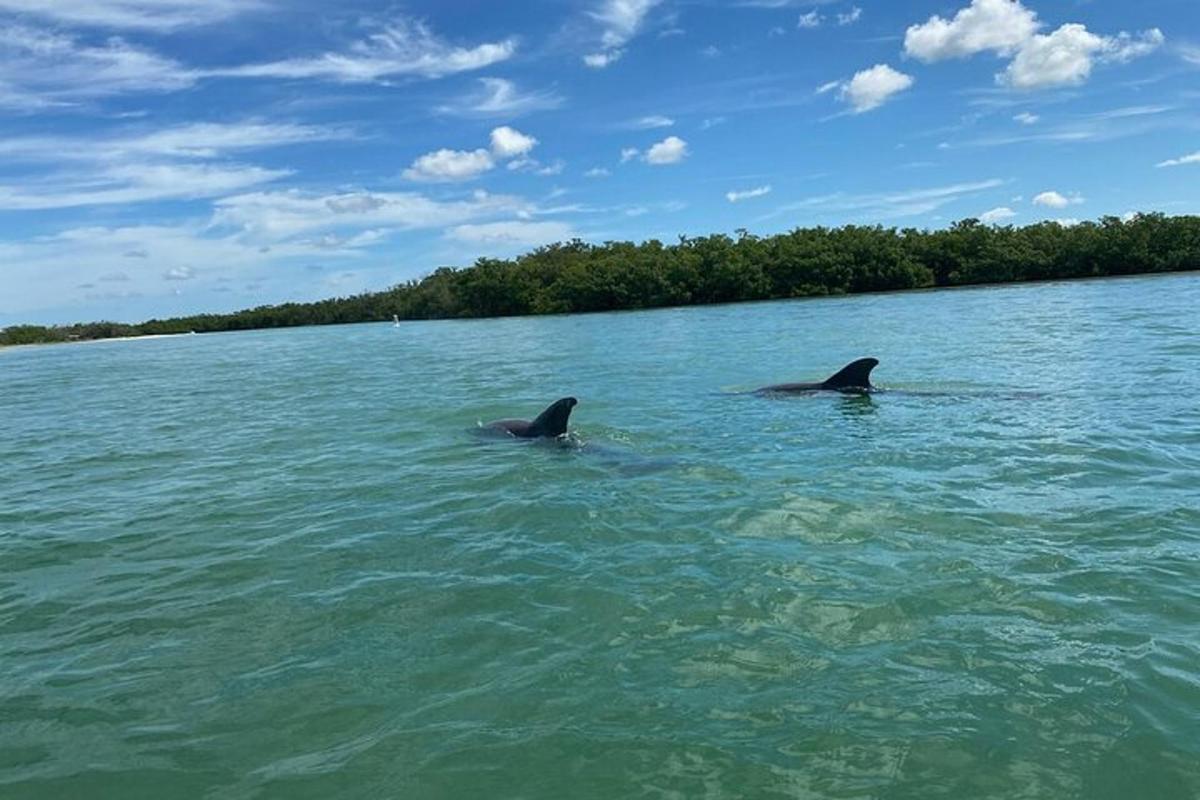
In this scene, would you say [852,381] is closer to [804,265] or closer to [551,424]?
[551,424]

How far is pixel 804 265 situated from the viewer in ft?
320

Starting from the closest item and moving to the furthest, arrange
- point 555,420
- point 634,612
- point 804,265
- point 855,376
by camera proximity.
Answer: point 634,612
point 555,420
point 855,376
point 804,265

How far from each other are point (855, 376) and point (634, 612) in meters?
12.1

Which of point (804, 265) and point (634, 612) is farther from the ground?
point (804, 265)

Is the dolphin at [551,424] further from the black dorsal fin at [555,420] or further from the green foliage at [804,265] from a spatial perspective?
the green foliage at [804,265]

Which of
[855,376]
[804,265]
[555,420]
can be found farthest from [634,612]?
[804,265]

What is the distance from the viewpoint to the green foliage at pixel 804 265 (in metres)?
83.6

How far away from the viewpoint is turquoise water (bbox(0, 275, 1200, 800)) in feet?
15.3

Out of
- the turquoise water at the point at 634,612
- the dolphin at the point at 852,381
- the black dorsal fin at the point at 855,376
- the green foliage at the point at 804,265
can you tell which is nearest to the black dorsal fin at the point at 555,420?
the turquoise water at the point at 634,612

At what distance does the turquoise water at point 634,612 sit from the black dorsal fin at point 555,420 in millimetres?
848

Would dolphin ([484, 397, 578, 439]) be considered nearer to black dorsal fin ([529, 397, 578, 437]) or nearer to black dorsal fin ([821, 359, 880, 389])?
black dorsal fin ([529, 397, 578, 437])

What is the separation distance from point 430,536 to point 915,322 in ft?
125

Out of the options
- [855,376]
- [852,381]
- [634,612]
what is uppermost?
[855,376]

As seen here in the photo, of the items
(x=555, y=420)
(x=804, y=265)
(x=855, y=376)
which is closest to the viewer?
(x=555, y=420)
